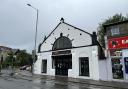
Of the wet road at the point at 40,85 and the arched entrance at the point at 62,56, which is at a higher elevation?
the arched entrance at the point at 62,56

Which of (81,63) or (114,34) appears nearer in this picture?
(114,34)

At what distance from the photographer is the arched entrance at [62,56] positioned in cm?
2848

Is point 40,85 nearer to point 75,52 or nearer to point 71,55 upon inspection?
point 75,52

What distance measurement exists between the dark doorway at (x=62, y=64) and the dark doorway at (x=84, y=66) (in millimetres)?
2160

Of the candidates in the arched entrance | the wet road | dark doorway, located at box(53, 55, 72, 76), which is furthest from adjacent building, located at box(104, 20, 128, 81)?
dark doorway, located at box(53, 55, 72, 76)

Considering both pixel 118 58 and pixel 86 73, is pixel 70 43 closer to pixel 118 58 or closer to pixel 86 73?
pixel 86 73

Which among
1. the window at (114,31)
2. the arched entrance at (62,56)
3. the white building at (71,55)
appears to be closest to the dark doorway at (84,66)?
the white building at (71,55)

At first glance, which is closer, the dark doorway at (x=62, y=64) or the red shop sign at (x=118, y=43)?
the red shop sign at (x=118, y=43)

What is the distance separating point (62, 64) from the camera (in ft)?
96.9

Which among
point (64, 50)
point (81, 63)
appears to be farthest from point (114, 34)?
point (64, 50)

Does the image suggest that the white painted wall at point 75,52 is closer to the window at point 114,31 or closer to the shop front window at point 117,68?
the shop front window at point 117,68

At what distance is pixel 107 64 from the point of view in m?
22.6

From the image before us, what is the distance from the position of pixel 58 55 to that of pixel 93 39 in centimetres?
733

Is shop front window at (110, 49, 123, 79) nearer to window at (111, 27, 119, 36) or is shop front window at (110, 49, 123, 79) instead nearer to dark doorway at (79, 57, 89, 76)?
window at (111, 27, 119, 36)
